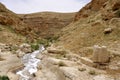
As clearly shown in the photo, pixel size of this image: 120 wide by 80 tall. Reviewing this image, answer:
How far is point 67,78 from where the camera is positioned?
15.4m

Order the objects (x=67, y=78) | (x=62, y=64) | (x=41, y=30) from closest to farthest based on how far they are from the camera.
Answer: (x=67, y=78), (x=62, y=64), (x=41, y=30)

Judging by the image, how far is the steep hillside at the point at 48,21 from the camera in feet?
384

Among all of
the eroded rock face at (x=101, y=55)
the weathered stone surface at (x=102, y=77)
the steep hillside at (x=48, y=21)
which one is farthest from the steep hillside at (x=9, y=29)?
the steep hillside at (x=48, y=21)

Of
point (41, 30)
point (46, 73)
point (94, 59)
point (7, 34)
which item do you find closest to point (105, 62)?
point (94, 59)

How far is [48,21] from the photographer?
126 m

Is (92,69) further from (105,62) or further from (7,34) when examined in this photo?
(7,34)

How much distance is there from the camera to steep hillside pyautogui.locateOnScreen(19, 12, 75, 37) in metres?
117

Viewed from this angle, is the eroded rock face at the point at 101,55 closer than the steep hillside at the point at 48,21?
Yes

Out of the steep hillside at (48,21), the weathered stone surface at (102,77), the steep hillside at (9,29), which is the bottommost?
the steep hillside at (48,21)

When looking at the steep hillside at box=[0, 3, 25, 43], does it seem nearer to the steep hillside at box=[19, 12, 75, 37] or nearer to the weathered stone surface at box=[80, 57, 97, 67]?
the weathered stone surface at box=[80, 57, 97, 67]

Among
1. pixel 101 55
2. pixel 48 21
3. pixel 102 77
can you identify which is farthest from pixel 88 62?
pixel 48 21

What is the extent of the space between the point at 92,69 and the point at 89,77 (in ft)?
4.59

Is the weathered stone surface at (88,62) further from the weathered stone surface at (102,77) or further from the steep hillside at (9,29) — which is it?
the steep hillside at (9,29)

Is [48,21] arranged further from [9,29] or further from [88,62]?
[88,62]
